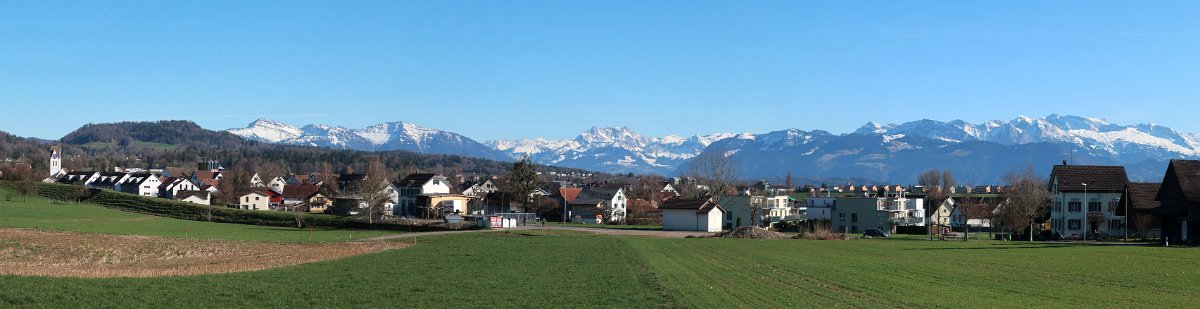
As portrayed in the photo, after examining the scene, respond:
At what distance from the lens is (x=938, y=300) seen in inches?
974

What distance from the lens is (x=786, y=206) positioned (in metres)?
130

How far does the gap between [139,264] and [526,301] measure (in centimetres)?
2348

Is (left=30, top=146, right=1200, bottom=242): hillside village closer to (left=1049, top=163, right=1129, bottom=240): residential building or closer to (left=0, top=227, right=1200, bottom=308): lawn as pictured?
(left=1049, top=163, right=1129, bottom=240): residential building

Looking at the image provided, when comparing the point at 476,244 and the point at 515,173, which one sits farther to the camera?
the point at 515,173

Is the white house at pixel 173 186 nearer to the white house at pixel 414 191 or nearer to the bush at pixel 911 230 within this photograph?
the white house at pixel 414 191

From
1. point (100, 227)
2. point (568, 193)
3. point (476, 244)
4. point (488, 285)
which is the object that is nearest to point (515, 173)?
point (568, 193)

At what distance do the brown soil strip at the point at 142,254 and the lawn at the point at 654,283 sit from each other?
326 cm

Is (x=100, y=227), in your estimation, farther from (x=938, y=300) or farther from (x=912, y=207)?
(x=912, y=207)

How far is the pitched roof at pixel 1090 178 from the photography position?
287ft

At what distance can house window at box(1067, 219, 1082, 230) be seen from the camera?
87250mm

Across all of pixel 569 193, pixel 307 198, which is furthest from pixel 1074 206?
pixel 307 198

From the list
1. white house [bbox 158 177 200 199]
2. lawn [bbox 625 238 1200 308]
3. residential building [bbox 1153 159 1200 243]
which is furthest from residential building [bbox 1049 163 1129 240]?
white house [bbox 158 177 200 199]

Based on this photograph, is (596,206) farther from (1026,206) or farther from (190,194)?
(190,194)

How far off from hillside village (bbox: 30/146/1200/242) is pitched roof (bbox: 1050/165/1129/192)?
0.09 metres
